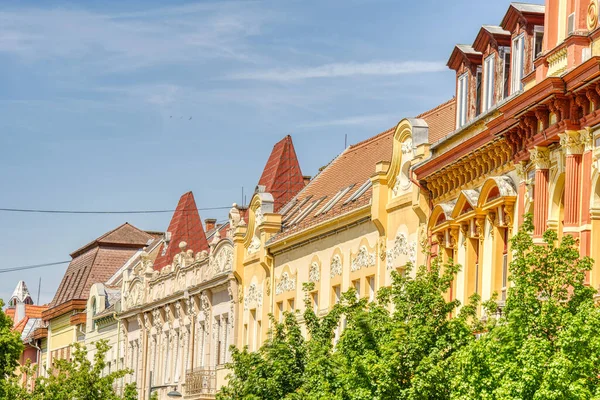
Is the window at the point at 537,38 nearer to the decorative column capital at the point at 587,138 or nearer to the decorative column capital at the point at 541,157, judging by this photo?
the decorative column capital at the point at 541,157

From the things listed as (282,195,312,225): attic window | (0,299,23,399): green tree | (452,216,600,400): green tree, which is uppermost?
(282,195,312,225): attic window

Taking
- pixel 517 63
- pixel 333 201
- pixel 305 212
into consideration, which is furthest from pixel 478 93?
pixel 305 212

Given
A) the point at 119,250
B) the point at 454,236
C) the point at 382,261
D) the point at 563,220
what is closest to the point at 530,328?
the point at 563,220

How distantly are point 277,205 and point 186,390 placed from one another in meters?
7.57

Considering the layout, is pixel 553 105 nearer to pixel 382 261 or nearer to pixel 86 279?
Answer: pixel 382 261

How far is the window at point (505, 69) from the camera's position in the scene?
3622 cm

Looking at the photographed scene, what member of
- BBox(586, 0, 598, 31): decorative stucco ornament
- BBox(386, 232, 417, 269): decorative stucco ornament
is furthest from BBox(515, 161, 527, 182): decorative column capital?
BBox(386, 232, 417, 269): decorative stucco ornament

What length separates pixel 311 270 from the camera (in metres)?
49.0

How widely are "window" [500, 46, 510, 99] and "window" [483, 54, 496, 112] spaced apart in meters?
0.35

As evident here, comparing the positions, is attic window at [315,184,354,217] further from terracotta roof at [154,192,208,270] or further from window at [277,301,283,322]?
terracotta roof at [154,192,208,270]

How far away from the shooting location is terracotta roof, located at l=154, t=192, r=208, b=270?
69.6m

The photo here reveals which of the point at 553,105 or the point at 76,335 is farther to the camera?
the point at 76,335

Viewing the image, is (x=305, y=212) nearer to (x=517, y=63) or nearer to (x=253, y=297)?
(x=253, y=297)

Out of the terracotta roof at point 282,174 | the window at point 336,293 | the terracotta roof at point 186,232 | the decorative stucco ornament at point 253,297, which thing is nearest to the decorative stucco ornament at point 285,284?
the decorative stucco ornament at point 253,297
